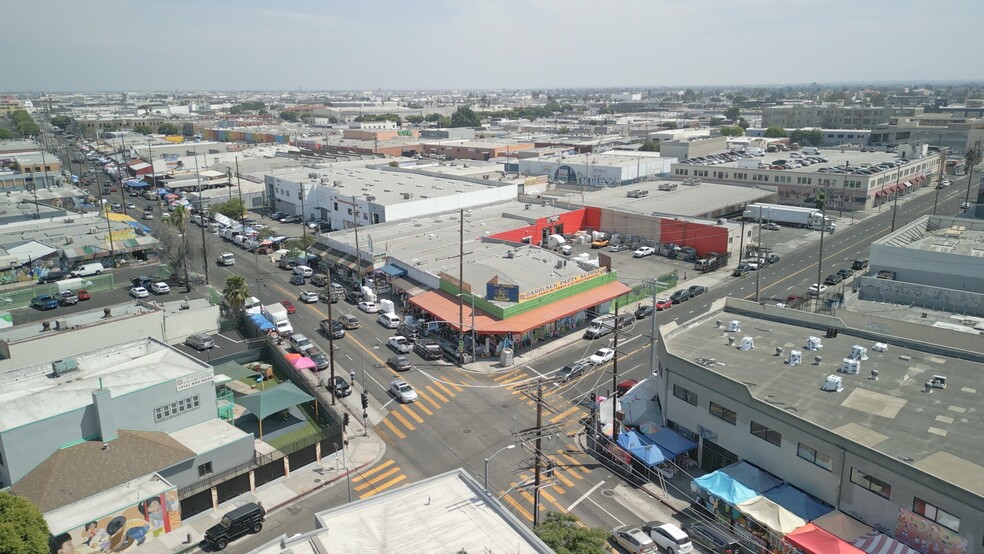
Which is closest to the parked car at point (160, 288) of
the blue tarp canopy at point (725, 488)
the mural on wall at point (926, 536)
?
the blue tarp canopy at point (725, 488)

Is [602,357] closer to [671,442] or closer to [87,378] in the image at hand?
[671,442]

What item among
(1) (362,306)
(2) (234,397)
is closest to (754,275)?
(1) (362,306)

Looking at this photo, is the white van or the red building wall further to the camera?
the red building wall

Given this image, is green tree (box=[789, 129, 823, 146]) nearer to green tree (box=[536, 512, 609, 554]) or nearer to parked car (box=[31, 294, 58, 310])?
parked car (box=[31, 294, 58, 310])

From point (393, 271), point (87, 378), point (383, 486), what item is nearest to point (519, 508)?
point (383, 486)

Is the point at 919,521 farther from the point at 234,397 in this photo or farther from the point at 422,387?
the point at 234,397

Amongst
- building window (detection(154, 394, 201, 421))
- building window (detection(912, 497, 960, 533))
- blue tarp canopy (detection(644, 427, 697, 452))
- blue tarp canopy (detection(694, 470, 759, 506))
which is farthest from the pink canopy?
building window (detection(154, 394, 201, 421))
